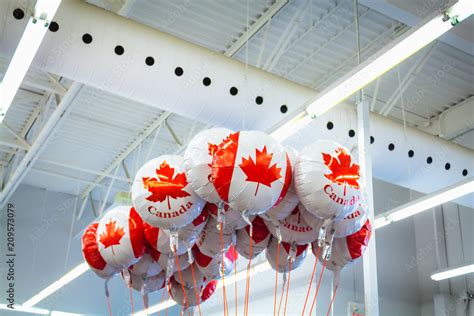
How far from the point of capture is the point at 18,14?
207 inches

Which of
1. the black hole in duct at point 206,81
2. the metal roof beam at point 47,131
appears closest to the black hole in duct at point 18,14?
the black hole in duct at point 206,81

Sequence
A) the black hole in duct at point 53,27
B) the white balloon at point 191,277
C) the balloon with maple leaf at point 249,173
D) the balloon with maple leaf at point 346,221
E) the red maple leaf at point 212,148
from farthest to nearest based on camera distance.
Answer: the black hole in duct at point 53,27
the white balloon at point 191,277
the balloon with maple leaf at point 346,221
the red maple leaf at point 212,148
the balloon with maple leaf at point 249,173

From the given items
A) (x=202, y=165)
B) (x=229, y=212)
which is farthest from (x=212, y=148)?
(x=229, y=212)

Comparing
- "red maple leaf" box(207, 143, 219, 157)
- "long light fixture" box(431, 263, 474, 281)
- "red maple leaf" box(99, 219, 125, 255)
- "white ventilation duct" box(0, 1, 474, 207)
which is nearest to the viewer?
"red maple leaf" box(207, 143, 219, 157)

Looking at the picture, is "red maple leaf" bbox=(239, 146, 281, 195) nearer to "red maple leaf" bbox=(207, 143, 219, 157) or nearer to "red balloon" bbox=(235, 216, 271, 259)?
"red maple leaf" bbox=(207, 143, 219, 157)

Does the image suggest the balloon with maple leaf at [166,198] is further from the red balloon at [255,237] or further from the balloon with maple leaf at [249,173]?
the red balloon at [255,237]

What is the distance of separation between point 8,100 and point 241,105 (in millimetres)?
2325

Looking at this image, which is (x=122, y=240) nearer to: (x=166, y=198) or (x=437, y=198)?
(x=166, y=198)

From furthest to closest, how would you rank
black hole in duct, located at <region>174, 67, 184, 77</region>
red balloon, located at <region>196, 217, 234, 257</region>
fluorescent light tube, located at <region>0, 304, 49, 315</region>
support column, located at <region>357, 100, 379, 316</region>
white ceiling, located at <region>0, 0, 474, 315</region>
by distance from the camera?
fluorescent light tube, located at <region>0, 304, 49, 315</region>, white ceiling, located at <region>0, 0, 474, 315</region>, black hole in duct, located at <region>174, 67, 184, 77</region>, support column, located at <region>357, 100, 379, 316</region>, red balloon, located at <region>196, 217, 234, 257</region>

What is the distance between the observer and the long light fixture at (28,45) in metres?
4.55

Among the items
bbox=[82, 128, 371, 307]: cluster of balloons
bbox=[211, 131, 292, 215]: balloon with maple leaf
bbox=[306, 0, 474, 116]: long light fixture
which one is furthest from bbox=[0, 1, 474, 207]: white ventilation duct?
bbox=[211, 131, 292, 215]: balloon with maple leaf

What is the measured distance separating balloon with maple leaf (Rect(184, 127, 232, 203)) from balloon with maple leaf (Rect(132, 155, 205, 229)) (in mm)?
131

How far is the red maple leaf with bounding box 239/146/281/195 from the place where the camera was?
12.2 feet

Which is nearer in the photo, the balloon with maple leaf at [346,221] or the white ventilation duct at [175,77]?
the balloon with maple leaf at [346,221]
